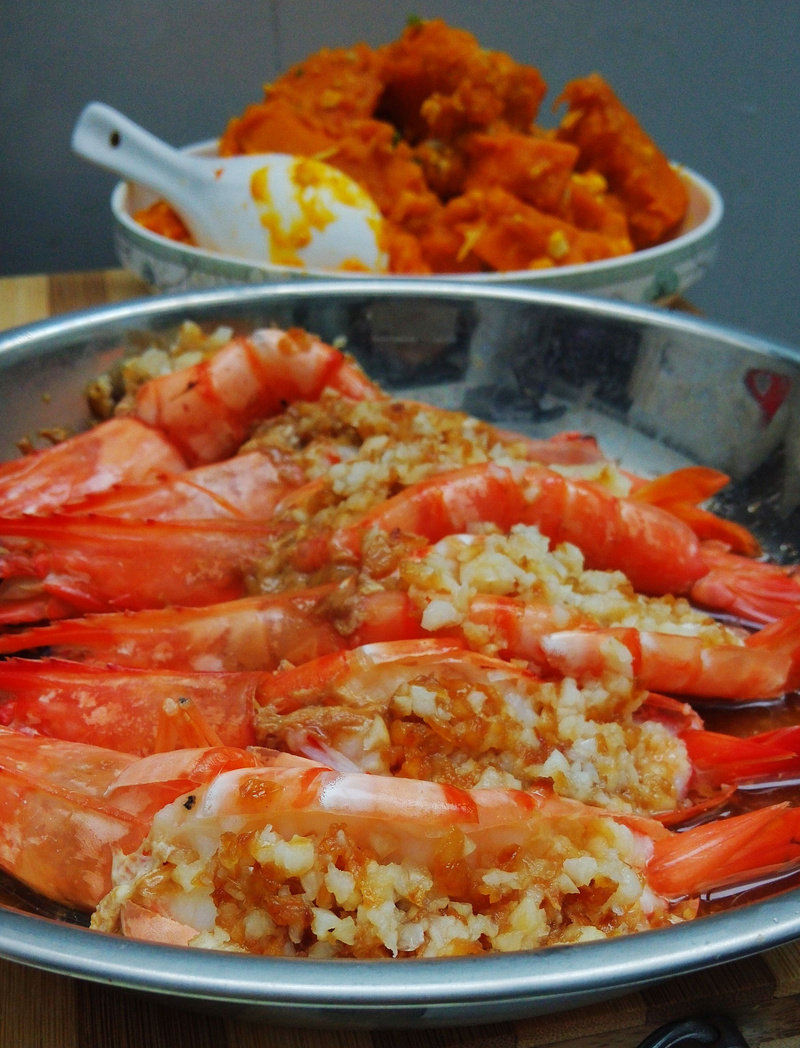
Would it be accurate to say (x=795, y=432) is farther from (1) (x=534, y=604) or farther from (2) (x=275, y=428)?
(2) (x=275, y=428)

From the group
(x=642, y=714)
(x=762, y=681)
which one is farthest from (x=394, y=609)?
(x=762, y=681)

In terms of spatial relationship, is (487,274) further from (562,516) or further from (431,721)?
(431,721)

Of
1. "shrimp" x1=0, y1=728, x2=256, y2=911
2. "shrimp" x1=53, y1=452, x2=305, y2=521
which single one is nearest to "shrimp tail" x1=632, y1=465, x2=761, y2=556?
"shrimp" x1=53, y1=452, x2=305, y2=521

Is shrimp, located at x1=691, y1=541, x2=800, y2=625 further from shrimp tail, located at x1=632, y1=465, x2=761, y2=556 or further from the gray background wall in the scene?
the gray background wall

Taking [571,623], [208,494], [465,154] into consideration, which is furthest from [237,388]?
[465,154]

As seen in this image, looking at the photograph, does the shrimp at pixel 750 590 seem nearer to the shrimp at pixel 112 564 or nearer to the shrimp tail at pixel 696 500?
the shrimp tail at pixel 696 500
